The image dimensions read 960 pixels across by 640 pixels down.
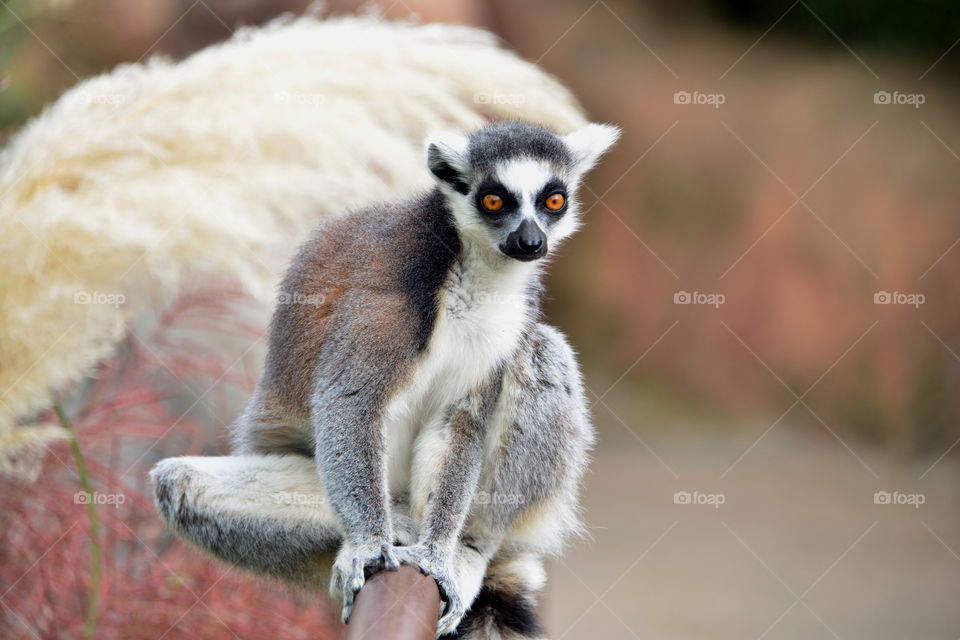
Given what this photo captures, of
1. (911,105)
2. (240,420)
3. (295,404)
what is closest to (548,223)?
(295,404)

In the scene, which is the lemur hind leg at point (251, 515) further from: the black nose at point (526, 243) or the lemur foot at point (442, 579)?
the black nose at point (526, 243)

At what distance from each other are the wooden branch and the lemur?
383 millimetres

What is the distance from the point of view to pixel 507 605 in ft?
7.36

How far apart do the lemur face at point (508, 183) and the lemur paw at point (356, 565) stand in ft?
2.27

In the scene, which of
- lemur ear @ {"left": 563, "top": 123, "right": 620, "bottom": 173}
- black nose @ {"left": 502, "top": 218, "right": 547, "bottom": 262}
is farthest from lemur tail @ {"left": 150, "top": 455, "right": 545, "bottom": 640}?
lemur ear @ {"left": 563, "top": 123, "right": 620, "bottom": 173}

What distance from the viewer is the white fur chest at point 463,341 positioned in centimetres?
218

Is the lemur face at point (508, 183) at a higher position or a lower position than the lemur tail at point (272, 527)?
higher

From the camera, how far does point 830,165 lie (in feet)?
17.9

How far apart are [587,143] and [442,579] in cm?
113

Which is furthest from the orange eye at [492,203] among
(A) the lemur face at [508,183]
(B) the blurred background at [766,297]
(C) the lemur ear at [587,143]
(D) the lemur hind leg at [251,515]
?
(B) the blurred background at [766,297]

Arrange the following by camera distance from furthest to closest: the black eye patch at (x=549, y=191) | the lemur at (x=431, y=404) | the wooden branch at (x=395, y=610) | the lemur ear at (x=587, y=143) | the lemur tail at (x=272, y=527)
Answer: the lemur ear at (x=587, y=143)
the black eye patch at (x=549, y=191)
the lemur tail at (x=272, y=527)
the lemur at (x=431, y=404)
the wooden branch at (x=395, y=610)

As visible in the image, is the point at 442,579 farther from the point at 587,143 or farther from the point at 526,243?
the point at 587,143

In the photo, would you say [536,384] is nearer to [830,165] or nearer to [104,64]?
[104,64]

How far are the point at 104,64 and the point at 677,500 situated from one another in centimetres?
347
